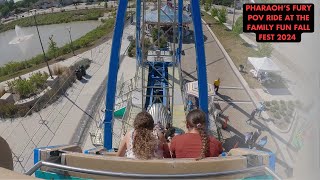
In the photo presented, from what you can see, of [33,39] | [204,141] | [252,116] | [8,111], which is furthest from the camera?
[33,39]

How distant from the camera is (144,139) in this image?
2.56 metres

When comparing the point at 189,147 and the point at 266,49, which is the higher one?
the point at 189,147

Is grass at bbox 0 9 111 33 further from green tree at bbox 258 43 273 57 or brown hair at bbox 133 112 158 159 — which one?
brown hair at bbox 133 112 158 159

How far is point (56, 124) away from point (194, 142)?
9077 mm

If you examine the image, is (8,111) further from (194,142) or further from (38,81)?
(194,142)

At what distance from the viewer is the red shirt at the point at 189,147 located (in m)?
2.74

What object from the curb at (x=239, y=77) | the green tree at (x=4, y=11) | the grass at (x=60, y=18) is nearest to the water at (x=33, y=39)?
the grass at (x=60, y=18)

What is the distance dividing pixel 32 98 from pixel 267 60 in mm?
9180

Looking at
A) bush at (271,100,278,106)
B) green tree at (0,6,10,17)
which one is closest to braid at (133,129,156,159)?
bush at (271,100,278,106)

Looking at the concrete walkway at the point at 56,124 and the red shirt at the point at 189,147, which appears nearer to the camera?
the red shirt at the point at 189,147

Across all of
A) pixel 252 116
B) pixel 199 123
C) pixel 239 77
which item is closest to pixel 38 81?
pixel 239 77

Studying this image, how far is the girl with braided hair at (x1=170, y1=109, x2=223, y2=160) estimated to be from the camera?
274cm

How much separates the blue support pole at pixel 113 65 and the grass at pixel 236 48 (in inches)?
304

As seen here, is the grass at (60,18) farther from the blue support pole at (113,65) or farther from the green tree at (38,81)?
the blue support pole at (113,65)
